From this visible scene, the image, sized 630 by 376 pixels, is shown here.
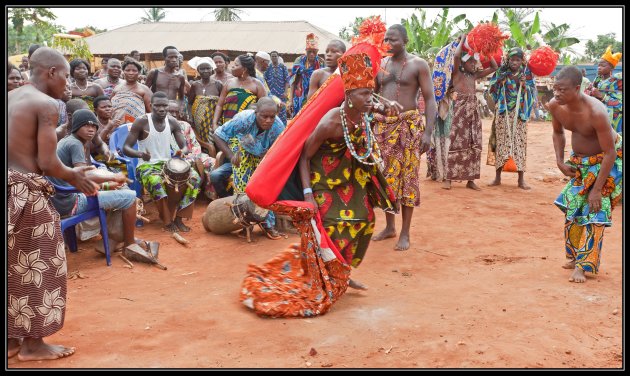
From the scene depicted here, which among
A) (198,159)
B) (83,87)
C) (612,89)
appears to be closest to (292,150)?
(198,159)

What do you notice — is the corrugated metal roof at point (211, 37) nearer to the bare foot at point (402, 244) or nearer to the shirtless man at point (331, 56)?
the shirtless man at point (331, 56)

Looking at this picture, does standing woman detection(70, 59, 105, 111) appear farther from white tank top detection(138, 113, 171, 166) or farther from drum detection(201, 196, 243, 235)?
drum detection(201, 196, 243, 235)

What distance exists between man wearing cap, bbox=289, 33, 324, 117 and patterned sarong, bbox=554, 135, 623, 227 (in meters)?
5.35

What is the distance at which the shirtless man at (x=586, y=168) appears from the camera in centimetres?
489

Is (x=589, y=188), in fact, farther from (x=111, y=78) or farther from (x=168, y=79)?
(x=111, y=78)

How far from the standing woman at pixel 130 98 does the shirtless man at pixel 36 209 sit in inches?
174

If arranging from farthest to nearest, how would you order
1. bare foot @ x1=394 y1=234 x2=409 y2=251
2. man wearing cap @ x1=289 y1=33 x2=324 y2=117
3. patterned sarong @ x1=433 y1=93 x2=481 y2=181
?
1. man wearing cap @ x1=289 y1=33 x2=324 y2=117
2. patterned sarong @ x1=433 y1=93 x2=481 y2=181
3. bare foot @ x1=394 y1=234 x2=409 y2=251

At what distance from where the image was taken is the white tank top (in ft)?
23.2

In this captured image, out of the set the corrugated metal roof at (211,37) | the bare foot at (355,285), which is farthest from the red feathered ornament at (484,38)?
the corrugated metal roof at (211,37)

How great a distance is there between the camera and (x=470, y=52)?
8.83 meters

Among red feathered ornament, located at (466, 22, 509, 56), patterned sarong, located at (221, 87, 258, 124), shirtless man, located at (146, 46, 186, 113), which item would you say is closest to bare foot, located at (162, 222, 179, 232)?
patterned sarong, located at (221, 87, 258, 124)

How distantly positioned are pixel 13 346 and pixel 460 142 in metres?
7.11

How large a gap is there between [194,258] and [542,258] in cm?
340

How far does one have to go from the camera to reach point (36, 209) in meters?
3.62
